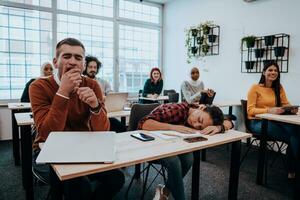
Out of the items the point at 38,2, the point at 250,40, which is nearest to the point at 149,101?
the point at 250,40

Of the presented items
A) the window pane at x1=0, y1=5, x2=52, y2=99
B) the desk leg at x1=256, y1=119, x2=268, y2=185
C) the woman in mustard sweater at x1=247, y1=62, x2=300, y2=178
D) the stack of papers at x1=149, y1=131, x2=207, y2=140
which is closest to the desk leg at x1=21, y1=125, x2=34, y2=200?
the stack of papers at x1=149, y1=131, x2=207, y2=140

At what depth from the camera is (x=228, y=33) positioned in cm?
452

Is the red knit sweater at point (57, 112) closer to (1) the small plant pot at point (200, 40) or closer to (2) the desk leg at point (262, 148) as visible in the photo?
(2) the desk leg at point (262, 148)

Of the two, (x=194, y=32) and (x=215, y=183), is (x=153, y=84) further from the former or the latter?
(x=215, y=183)

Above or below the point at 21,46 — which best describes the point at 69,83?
below

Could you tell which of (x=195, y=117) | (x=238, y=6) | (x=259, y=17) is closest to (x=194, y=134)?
(x=195, y=117)

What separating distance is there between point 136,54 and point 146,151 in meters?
4.77

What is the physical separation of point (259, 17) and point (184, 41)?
5.88ft

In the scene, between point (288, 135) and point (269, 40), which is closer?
point (288, 135)

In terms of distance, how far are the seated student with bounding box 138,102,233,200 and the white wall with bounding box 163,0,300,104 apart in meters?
2.48

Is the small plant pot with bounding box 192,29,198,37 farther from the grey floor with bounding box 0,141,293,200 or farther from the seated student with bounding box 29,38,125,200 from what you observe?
the seated student with bounding box 29,38,125,200

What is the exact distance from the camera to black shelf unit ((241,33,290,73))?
3662 millimetres

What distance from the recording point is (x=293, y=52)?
3.61 meters

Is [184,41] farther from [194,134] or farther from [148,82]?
[194,134]
